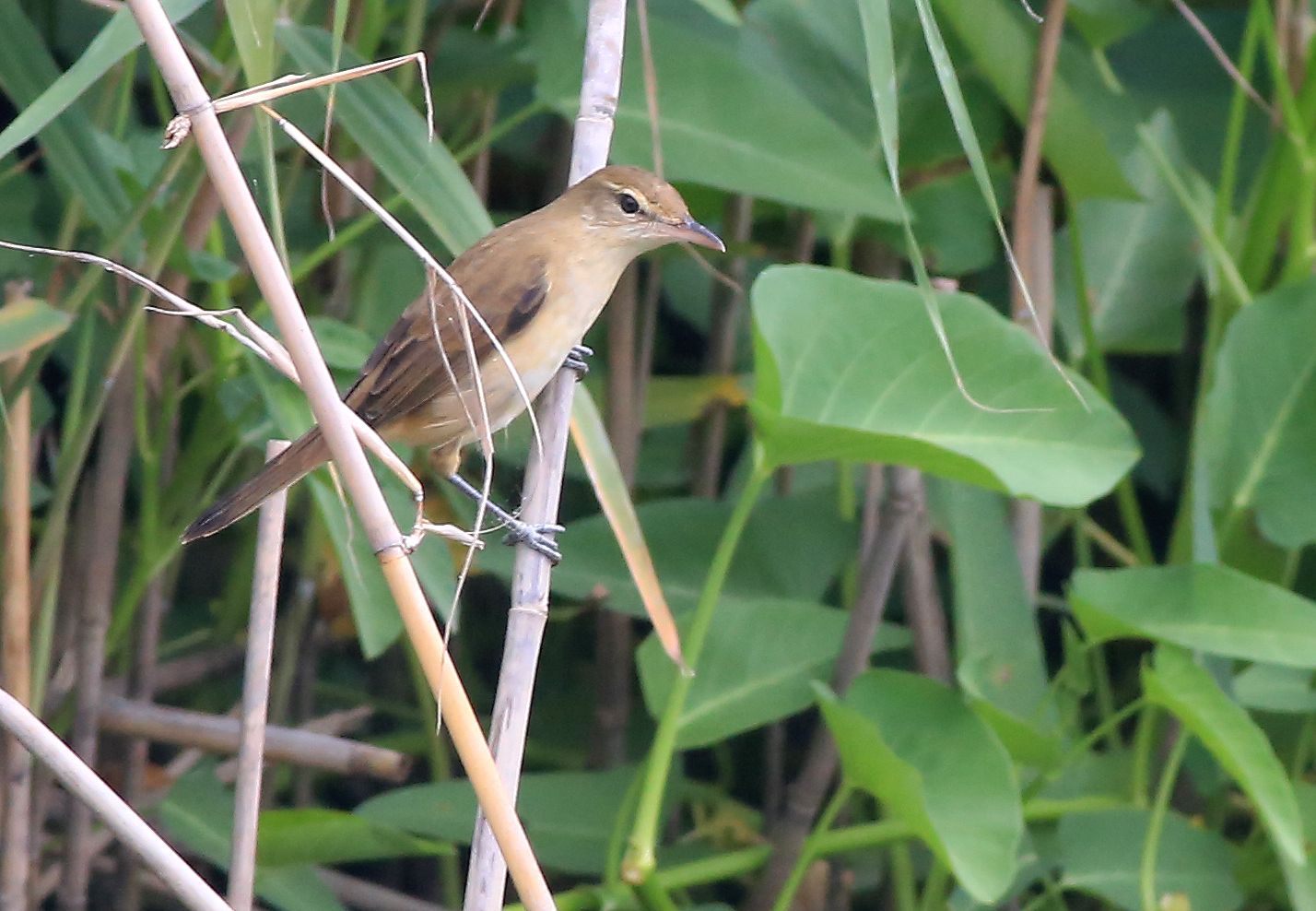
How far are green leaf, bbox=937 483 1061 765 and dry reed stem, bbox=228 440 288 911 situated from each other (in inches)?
41.4

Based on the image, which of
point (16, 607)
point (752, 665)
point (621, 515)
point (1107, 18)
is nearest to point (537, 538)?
point (621, 515)

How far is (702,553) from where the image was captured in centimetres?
251

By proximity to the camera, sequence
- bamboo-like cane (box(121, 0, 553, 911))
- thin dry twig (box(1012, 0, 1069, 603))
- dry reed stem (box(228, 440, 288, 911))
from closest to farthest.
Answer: bamboo-like cane (box(121, 0, 553, 911)), dry reed stem (box(228, 440, 288, 911)), thin dry twig (box(1012, 0, 1069, 603))

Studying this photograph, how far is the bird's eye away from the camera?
199 cm

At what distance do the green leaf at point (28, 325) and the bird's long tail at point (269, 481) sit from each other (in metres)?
0.30

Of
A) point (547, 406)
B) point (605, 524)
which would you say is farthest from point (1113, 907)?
point (547, 406)

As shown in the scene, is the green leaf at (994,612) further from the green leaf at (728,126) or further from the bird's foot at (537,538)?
the bird's foot at (537,538)

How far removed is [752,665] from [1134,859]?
2.17ft

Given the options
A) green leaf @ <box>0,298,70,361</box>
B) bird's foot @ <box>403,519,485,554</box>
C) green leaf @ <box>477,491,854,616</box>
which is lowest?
green leaf @ <box>477,491,854,616</box>

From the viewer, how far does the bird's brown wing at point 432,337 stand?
203 centimetres

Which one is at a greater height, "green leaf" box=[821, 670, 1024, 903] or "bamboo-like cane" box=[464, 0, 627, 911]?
"bamboo-like cane" box=[464, 0, 627, 911]

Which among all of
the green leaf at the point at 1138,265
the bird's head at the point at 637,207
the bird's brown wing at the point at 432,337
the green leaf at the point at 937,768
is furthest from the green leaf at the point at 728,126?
the green leaf at the point at 937,768

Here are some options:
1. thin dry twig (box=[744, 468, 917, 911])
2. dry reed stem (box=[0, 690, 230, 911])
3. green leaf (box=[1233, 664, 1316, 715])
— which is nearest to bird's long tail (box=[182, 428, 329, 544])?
dry reed stem (box=[0, 690, 230, 911])

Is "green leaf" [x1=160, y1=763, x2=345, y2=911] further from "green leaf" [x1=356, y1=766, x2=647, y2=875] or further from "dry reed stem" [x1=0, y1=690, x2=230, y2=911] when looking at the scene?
"dry reed stem" [x1=0, y1=690, x2=230, y2=911]
